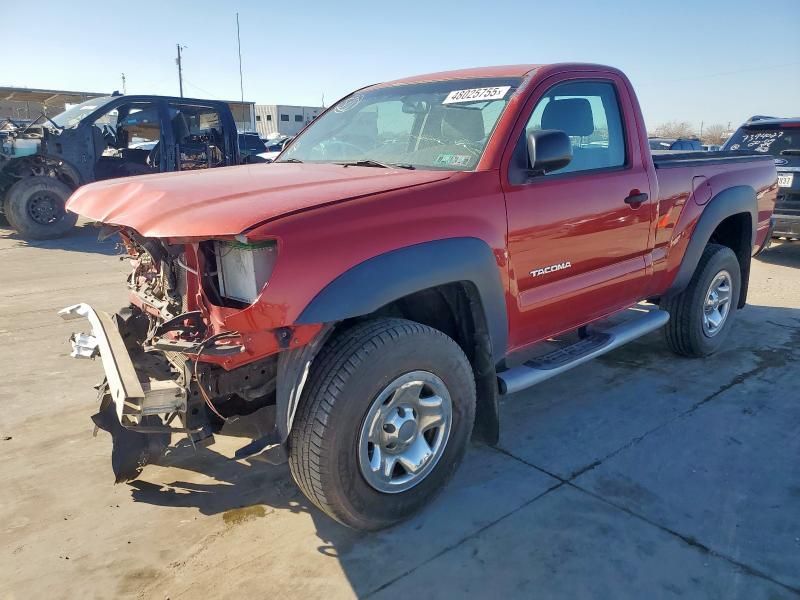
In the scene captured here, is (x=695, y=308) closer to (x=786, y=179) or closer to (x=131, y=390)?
(x=131, y=390)

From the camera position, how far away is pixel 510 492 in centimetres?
298

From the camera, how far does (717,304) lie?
15.9 feet

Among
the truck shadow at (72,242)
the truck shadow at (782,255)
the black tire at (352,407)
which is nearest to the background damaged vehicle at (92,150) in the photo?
the truck shadow at (72,242)

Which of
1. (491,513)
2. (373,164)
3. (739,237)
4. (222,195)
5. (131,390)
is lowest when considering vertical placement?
(491,513)

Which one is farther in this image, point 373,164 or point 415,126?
point 415,126

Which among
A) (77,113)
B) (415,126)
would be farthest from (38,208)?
(415,126)

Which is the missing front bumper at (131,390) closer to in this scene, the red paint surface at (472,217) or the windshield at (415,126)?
the red paint surface at (472,217)

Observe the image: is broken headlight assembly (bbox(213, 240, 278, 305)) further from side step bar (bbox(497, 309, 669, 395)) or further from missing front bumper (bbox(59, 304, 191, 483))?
side step bar (bbox(497, 309, 669, 395))

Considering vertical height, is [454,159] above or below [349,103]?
below

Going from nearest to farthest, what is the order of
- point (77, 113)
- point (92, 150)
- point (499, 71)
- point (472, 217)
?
point (472, 217), point (499, 71), point (92, 150), point (77, 113)

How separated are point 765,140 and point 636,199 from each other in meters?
5.96

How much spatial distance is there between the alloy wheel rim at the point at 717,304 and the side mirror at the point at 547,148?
2455mm

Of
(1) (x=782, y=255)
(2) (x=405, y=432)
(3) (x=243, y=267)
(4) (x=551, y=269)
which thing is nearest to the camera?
(3) (x=243, y=267)

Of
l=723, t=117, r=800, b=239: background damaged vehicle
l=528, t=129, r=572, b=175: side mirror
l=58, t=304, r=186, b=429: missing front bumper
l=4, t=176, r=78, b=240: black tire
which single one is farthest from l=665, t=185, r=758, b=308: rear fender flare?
l=4, t=176, r=78, b=240: black tire
